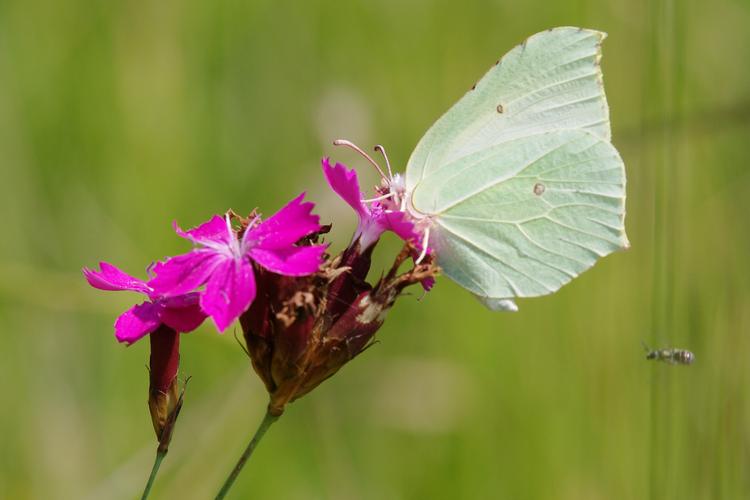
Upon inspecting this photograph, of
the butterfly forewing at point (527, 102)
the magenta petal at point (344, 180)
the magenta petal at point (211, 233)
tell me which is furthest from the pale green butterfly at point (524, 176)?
the magenta petal at point (211, 233)

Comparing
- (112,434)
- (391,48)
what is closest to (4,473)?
(112,434)

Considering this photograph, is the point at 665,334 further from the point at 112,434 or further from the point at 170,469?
the point at 112,434

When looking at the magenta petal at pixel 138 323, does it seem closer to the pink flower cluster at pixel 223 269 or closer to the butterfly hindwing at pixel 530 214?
the pink flower cluster at pixel 223 269

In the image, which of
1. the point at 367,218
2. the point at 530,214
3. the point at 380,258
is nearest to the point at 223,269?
the point at 367,218

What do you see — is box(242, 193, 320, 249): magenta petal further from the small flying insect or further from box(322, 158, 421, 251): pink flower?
the small flying insect

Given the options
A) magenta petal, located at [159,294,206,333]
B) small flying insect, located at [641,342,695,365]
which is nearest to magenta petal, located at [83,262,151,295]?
magenta petal, located at [159,294,206,333]

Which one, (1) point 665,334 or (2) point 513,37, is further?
(2) point 513,37
